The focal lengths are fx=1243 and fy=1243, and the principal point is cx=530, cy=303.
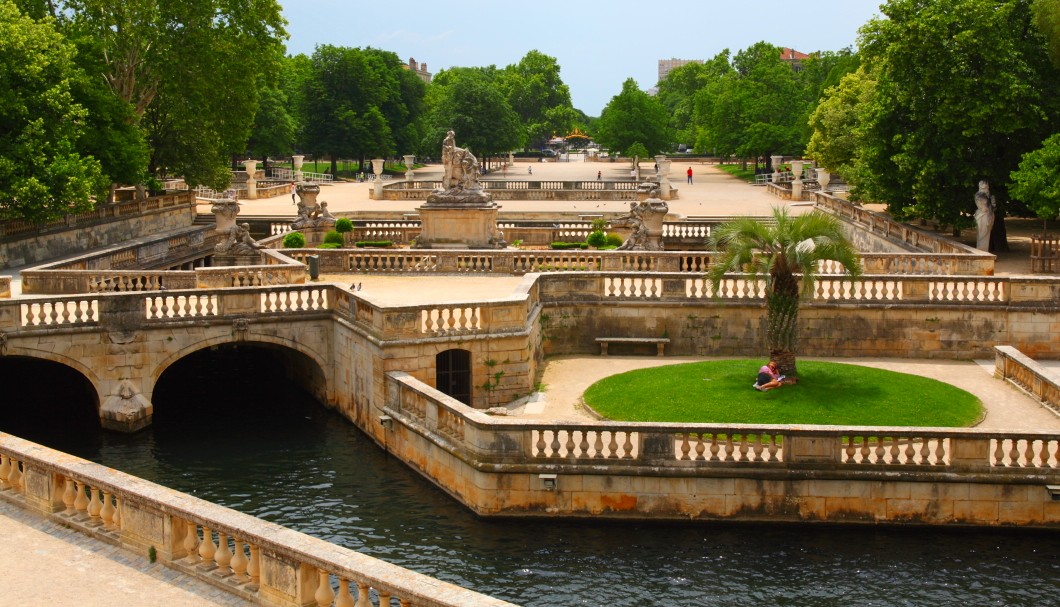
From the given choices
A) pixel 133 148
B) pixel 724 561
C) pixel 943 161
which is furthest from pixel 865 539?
pixel 133 148

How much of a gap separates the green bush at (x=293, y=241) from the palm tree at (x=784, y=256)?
64.4 feet

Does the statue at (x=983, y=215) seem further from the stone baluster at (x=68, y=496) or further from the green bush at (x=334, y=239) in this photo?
the stone baluster at (x=68, y=496)

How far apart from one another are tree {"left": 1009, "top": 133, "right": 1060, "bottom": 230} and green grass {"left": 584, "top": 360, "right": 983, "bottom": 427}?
452 inches

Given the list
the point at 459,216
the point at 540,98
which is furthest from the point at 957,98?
the point at 540,98

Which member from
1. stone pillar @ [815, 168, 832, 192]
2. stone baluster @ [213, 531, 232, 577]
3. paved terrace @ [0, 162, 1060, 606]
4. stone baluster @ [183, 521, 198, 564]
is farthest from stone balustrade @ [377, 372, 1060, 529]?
stone pillar @ [815, 168, 832, 192]

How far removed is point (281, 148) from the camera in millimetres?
93812

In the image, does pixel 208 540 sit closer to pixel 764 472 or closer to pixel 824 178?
pixel 764 472

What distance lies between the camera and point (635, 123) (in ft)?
341

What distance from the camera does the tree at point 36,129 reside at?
3925cm

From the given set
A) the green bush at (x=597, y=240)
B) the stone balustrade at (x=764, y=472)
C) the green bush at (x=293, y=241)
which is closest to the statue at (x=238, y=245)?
the green bush at (x=293, y=241)

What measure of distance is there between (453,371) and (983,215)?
739 inches

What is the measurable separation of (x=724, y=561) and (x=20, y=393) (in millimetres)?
20209

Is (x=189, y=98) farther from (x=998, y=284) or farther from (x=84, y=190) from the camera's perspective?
(x=998, y=284)

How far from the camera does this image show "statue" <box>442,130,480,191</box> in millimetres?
40781
